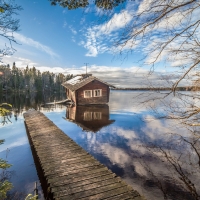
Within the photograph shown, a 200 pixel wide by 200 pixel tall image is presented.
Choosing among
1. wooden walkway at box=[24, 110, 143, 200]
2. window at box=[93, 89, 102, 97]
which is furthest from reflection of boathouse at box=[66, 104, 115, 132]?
window at box=[93, 89, 102, 97]

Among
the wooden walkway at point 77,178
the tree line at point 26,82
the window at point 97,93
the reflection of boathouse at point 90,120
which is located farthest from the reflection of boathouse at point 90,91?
the tree line at point 26,82

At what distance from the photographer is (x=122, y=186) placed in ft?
15.2

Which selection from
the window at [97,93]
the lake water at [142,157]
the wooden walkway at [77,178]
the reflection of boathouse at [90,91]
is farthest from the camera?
the window at [97,93]

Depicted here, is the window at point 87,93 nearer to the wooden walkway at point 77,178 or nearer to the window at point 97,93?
the window at point 97,93

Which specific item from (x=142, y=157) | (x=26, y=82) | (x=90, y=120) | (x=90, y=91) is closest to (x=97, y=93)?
(x=90, y=91)

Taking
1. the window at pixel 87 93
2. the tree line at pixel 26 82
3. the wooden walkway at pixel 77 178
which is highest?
the tree line at pixel 26 82

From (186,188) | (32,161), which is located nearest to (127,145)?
(186,188)

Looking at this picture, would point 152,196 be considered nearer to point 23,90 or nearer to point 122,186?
point 122,186

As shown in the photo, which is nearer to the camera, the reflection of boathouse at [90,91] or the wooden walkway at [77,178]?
the wooden walkway at [77,178]

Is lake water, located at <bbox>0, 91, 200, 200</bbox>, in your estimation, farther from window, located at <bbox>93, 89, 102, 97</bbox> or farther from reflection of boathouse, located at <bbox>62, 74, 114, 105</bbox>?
window, located at <bbox>93, 89, 102, 97</bbox>

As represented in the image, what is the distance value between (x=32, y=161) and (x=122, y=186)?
599cm

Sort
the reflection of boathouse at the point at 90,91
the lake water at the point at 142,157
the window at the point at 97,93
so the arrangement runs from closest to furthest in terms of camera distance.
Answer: the lake water at the point at 142,157
the reflection of boathouse at the point at 90,91
the window at the point at 97,93

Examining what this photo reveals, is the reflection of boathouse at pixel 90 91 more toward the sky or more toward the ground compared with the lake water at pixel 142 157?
more toward the sky

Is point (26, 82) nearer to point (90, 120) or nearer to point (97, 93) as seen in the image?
point (97, 93)
